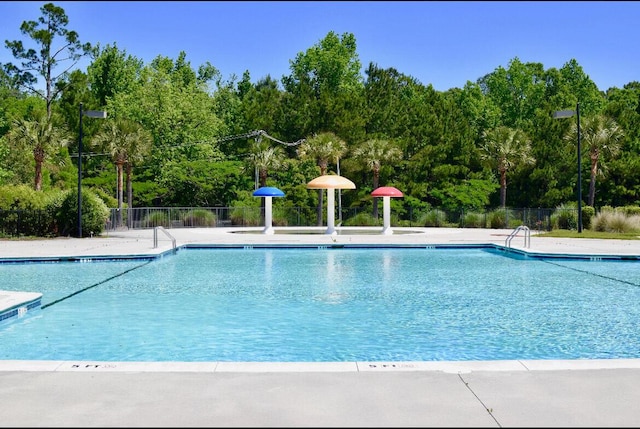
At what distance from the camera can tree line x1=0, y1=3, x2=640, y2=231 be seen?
50863 millimetres

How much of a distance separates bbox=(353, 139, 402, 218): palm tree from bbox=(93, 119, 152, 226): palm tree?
51.1 feet

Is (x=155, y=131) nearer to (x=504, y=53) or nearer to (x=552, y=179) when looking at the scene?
(x=552, y=179)

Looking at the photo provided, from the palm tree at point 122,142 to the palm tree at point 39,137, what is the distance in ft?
8.73

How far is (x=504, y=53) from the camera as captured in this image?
8038 cm

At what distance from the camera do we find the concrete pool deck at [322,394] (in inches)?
Result: 217

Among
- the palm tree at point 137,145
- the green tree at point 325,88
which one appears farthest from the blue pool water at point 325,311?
the green tree at point 325,88

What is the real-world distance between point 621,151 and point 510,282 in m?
38.8

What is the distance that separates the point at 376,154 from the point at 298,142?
8922 mm

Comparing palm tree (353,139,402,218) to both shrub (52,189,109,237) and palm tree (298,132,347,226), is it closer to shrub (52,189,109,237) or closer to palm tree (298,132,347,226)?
palm tree (298,132,347,226)

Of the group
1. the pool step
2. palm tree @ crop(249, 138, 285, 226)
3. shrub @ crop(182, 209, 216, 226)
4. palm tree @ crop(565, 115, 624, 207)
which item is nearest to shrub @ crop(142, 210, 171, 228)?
shrub @ crop(182, 209, 216, 226)

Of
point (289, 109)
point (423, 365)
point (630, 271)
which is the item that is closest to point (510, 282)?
point (630, 271)

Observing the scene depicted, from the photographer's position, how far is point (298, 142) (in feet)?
191

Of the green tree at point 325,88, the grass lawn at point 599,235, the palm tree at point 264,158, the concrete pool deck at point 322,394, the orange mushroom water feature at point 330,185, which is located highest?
the green tree at point 325,88

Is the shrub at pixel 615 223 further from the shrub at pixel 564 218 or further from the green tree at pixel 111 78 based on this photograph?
the green tree at pixel 111 78
